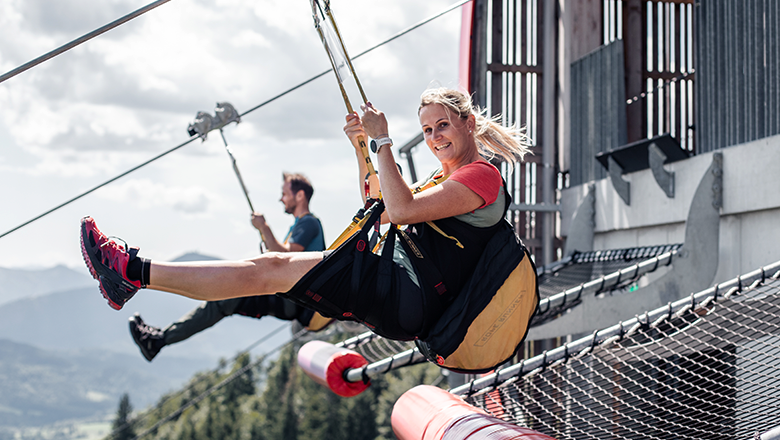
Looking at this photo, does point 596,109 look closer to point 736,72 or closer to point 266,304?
point 736,72

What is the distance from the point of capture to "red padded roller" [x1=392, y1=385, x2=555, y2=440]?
7.96 feet

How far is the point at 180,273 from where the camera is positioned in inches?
92.5

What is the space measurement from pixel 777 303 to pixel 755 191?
119 cm

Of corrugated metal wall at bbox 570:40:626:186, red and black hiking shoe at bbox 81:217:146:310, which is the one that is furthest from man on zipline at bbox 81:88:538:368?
corrugated metal wall at bbox 570:40:626:186

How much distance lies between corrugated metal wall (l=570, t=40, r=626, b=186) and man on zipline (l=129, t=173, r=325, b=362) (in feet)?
10.5

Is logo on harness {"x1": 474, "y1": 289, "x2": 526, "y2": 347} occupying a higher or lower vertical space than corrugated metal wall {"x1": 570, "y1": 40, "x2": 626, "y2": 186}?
lower

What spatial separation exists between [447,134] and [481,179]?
262 mm

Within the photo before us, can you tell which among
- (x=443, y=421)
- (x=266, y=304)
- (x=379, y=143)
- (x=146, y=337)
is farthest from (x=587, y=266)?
(x=379, y=143)

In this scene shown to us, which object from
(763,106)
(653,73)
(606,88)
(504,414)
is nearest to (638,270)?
(763,106)

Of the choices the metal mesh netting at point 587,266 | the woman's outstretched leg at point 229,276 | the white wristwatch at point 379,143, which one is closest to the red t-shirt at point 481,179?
the white wristwatch at point 379,143

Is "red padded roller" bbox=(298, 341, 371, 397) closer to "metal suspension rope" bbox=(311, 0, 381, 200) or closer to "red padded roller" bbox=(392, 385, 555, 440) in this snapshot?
"red padded roller" bbox=(392, 385, 555, 440)

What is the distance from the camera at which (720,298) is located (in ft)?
12.4

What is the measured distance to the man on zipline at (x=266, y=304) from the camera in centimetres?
466

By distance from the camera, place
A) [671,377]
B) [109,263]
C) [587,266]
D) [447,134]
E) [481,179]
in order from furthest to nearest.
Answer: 1. [587,266]
2. [671,377]
3. [447,134]
4. [481,179]
5. [109,263]
